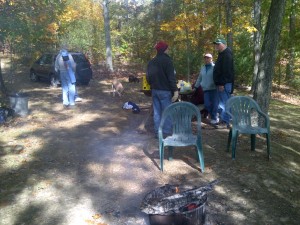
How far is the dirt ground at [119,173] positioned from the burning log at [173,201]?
393mm

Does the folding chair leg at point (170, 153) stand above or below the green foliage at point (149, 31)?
below

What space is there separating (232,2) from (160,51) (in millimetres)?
8697

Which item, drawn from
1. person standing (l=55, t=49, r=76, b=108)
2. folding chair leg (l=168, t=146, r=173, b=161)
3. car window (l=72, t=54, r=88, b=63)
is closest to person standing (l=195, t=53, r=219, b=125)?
folding chair leg (l=168, t=146, r=173, b=161)

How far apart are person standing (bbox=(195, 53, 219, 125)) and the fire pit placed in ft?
13.2

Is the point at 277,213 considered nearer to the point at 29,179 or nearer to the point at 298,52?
the point at 29,179

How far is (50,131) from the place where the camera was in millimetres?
8211

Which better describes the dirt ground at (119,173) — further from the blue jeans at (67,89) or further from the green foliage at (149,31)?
the green foliage at (149,31)

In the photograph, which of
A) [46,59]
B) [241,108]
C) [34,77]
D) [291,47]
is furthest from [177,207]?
[291,47]

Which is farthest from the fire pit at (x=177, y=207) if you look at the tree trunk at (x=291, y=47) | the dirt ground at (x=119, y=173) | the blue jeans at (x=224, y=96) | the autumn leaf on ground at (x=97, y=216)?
the tree trunk at (x=291, y=47)

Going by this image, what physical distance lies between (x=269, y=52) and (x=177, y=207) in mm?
4437

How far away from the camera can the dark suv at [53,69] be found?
14.6m

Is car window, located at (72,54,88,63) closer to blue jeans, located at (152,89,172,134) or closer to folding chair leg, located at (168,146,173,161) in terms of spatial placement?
blue jeans, located at (152,89,172,134)

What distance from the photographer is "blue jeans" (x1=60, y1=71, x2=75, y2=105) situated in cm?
1021

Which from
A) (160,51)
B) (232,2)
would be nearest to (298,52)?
(232,2)
